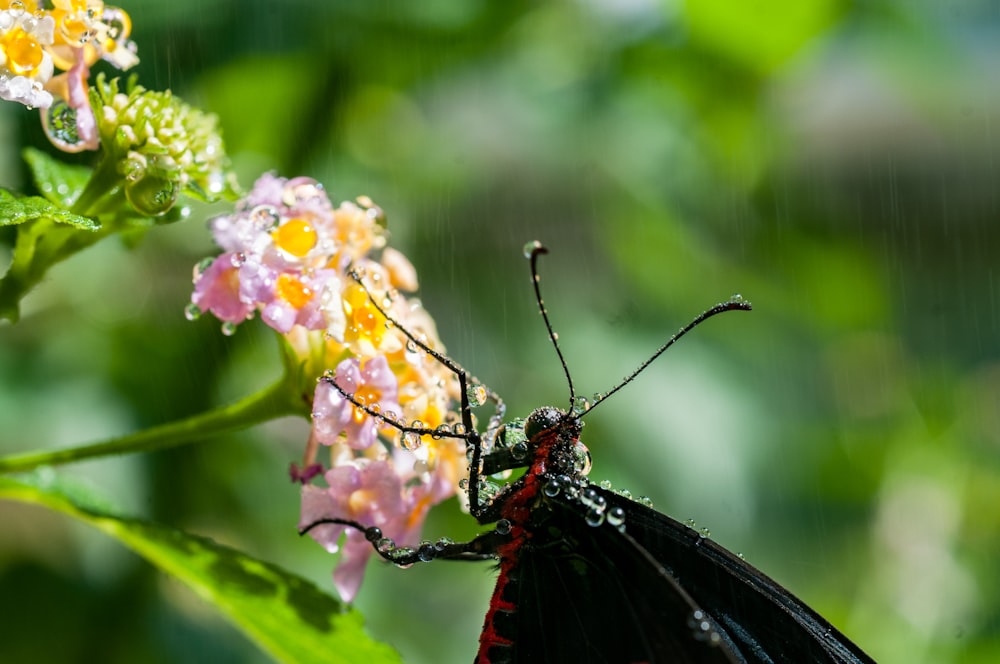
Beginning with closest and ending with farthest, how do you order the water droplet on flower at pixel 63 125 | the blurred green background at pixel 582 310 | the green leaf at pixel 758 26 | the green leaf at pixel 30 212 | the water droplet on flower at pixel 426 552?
the green leaf at pixel 30 212
the water droplet on flower at pixel 63 125
the water droplet on flower at pixel 426 552
the blurred green background at pixel 582 310
the green leaf at pixel 758 26

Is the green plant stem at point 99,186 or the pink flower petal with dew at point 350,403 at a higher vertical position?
the green plant stem at point 99,186

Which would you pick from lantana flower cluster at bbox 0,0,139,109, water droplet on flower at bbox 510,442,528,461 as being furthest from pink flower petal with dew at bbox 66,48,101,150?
water droplet on flower at bbox 510,442,528,461

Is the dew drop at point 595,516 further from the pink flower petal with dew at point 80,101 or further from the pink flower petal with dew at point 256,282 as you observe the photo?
the pink flower petal with dew at point 80,101

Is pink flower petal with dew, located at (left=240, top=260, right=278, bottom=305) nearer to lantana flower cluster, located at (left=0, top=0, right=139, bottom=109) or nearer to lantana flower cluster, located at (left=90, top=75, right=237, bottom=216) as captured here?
lantana flower cluster, located at (left=90, top=75, right=237, bottom=216)

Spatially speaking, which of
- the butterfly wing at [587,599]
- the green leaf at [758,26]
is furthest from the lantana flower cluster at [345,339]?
the green leaf at [758,26]

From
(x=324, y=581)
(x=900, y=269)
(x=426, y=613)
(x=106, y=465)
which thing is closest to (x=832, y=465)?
(x=900, y=269)

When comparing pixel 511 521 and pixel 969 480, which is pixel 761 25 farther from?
pixel 511 521
